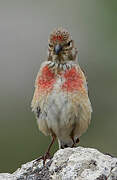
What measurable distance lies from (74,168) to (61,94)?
163 centimetres

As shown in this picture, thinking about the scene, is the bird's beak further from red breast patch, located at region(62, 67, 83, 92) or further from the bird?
red breast patch, located at region(62, 67, 83, 92)

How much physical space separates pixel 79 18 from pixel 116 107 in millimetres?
6828

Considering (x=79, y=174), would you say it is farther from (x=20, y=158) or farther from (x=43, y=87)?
(x=20, y=158)

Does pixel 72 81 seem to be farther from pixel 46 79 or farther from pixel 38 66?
pixel 38 66

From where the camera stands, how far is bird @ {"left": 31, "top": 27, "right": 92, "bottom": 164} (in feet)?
28.7

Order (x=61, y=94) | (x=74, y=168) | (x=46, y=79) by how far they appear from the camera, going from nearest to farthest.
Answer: (x=74, y=168)
(x=61, y=94)
(x=46, y=79)

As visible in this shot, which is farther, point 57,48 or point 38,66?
point 38,66

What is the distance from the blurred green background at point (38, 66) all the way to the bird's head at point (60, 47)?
117 inches

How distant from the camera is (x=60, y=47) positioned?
9.00 metres

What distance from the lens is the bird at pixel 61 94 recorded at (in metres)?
8.75

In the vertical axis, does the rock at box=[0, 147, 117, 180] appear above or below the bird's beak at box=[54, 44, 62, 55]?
below

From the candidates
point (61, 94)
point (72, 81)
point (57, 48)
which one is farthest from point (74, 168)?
point (57, 48)

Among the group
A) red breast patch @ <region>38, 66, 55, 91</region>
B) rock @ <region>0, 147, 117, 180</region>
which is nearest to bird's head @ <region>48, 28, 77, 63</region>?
red breast patch @ <region>38, 66, 55, 91</region>

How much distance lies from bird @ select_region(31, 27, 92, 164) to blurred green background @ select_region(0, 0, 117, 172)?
9.62 feet
